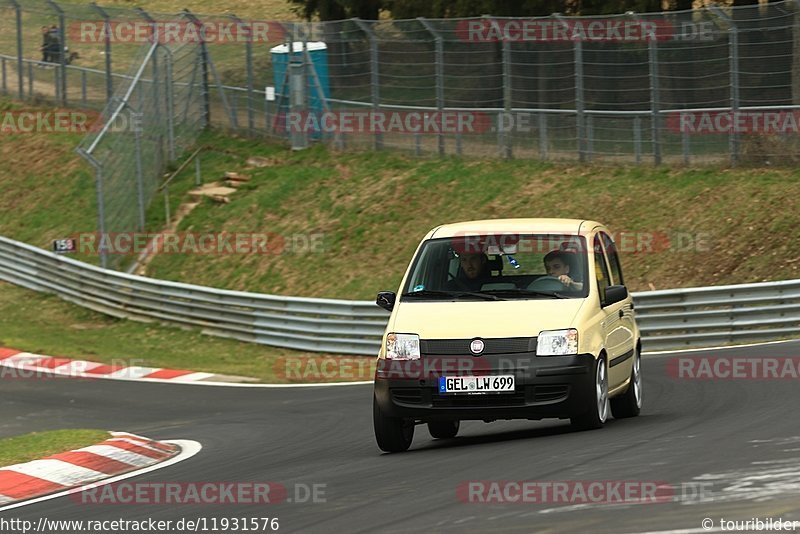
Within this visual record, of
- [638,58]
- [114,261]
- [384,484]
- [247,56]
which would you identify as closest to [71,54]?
[247,56]

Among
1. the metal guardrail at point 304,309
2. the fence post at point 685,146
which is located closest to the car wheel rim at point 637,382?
the metal guardrail at point 304,309

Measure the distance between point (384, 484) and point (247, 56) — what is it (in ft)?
84.6

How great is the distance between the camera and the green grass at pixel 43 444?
440 inches

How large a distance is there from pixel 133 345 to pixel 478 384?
1515 cm

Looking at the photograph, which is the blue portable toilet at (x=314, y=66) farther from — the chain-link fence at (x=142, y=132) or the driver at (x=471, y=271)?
the driver at (x=471, y=271)

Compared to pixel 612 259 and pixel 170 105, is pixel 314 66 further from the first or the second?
pixel 612 259

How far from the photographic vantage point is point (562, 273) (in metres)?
11.2

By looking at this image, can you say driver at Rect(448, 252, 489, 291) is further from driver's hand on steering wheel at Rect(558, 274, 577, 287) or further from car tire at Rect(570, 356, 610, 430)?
car tire at Rect(570, 356, 610, 430)

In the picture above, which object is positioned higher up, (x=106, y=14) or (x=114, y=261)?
(x=106, y=14)

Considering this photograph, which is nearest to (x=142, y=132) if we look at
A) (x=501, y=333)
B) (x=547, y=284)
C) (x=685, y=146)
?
(x=685, y=146)

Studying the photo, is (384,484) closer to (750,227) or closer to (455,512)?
(455,512)

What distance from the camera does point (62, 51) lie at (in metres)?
37.8

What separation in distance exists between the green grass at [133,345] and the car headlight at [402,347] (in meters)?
9.40

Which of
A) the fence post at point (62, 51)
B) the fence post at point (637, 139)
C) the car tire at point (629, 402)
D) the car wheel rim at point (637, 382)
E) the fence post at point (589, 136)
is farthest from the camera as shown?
the fence post at point (62, 51)
